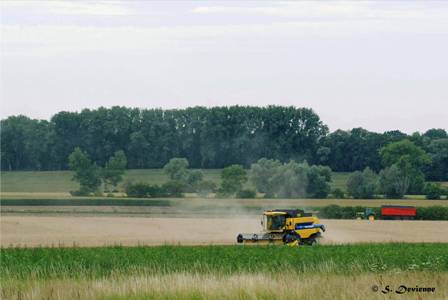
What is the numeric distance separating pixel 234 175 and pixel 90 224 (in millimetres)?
42526

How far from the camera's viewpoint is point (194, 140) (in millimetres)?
141750

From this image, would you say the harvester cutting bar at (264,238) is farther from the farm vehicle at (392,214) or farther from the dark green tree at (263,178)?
the dark green tree at (263,178)

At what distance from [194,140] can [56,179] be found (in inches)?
938

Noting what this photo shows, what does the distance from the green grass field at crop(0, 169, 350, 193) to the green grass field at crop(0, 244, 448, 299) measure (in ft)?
260

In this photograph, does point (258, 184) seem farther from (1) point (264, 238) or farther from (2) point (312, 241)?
(1) point (264, 238)

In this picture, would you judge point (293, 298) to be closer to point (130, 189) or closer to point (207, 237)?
point (207, 237)

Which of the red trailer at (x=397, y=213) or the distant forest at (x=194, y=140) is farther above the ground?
the distant forest at (x=194, y=140)

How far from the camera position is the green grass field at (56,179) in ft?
402

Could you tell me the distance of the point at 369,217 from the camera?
81.8 metres

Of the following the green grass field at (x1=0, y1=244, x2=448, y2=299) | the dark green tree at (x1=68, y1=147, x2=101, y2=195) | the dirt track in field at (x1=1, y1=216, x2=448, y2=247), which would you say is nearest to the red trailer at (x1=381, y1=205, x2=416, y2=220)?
the dirt track in field at (x1=1, y1=216, x2=448, y2=247)

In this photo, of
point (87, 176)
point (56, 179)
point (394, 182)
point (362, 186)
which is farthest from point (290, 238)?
point (56, 179)

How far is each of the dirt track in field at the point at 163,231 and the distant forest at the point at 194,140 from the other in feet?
194

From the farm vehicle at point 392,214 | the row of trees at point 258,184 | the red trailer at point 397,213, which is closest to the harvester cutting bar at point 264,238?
the farm vehicle at point 392,214

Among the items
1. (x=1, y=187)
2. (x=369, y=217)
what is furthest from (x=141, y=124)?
(x=369, y=217)
